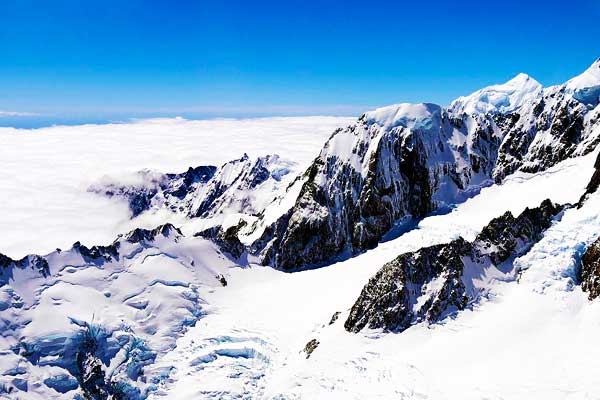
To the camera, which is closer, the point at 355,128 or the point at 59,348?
the point at 59,348

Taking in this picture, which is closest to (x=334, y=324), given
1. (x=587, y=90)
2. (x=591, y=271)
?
(x=591, y=271)

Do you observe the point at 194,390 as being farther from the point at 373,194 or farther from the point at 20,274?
the point at 373,194

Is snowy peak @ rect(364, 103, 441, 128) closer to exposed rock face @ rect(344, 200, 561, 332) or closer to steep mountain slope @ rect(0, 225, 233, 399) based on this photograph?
exposed rock face @ rect(344, 200, 561, 332)

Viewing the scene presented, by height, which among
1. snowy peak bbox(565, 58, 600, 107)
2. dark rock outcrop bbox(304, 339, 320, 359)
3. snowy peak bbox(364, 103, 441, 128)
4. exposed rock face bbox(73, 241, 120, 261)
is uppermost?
snowy peak bbox(565, 58, 600, 107)

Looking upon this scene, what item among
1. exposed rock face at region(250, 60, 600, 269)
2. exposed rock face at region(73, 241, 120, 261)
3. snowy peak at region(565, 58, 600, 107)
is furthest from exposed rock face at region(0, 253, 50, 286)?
snowy peak at region(565, 58, 600, 107)

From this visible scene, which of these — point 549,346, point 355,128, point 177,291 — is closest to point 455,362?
point 549,346

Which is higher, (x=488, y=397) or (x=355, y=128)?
(x=355, y=128)

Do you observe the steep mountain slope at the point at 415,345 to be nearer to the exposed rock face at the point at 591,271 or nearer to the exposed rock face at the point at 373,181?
the exposed rock face at the point at 591,271

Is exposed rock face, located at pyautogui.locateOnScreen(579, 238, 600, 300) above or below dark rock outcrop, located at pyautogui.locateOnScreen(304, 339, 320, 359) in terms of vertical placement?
above
